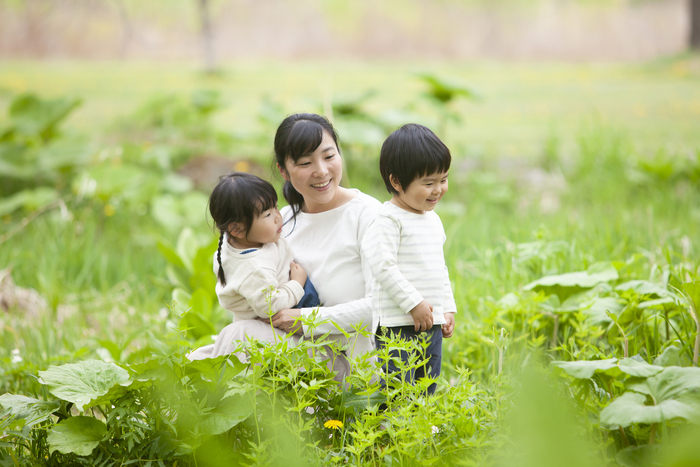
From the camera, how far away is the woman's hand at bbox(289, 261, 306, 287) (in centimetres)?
146

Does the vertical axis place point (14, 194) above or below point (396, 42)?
below

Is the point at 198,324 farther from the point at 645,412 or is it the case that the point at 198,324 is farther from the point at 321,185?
the point at 645,412

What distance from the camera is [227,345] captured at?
1.39 m

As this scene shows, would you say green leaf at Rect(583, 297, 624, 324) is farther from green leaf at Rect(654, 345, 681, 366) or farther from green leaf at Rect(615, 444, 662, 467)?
green leaf at Rect(615, 444, 662, 467)

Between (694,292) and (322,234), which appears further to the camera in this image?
(322,234)

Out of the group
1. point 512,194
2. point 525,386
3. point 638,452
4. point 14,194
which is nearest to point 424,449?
point 638,452

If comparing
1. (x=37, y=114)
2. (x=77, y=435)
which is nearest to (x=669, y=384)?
(x=77, y=435)

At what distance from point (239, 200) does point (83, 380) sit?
53 cm

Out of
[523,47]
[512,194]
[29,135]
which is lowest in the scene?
[512,194]

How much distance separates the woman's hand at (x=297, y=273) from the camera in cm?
146

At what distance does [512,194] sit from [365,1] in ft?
9.05

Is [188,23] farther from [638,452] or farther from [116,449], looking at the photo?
[638,452]

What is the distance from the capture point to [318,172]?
4.51 feet

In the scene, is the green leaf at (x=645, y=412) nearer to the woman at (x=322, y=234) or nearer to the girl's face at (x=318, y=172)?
the woman at (x=322, y=234)
